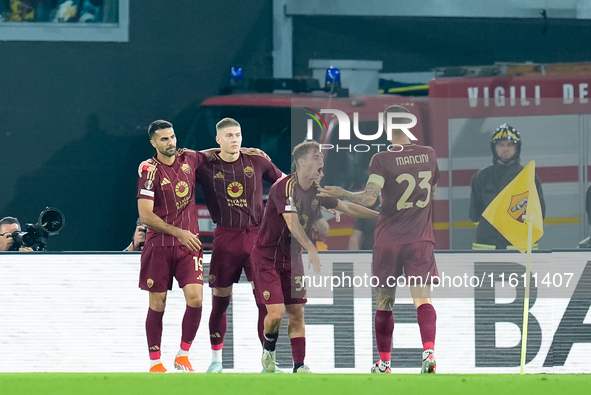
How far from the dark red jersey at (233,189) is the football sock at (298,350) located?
80cm

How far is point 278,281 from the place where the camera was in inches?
250

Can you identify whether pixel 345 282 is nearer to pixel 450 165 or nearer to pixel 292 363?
pixel 292 363

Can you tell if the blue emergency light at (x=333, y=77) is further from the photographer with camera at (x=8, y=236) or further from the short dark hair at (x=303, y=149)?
the short dark hair at (x=303, y=149)

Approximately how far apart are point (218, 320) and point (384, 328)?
1.06 m

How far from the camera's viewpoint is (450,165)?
9594 millimetres

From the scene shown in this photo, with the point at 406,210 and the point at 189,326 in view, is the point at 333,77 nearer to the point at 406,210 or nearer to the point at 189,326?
the point at 406,210

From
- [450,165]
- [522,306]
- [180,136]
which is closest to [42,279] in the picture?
[522,306]

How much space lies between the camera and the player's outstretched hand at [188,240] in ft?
21.1

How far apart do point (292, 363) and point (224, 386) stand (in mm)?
1547

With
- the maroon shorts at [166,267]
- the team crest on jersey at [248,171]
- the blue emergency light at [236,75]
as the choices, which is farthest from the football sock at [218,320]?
the blue emergency light at [236,75]

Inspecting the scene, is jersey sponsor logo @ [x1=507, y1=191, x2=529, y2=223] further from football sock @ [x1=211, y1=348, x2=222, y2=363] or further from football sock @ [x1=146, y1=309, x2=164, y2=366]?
football sock @ [x1=146, y1=309, x2=164, y2=366]

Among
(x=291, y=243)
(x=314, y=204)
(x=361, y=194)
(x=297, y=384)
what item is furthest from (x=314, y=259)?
(x=297, y=384)

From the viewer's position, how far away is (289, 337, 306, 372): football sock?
6.46m

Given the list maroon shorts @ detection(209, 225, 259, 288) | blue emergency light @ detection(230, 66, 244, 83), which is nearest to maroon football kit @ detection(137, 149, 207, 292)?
maroon shorts @ detection(209, 225, 259, 288)
